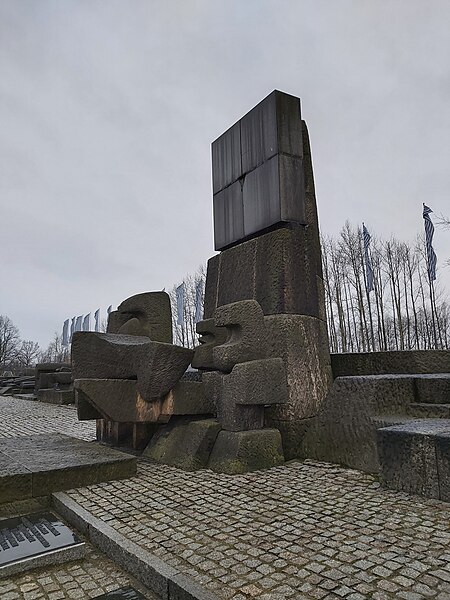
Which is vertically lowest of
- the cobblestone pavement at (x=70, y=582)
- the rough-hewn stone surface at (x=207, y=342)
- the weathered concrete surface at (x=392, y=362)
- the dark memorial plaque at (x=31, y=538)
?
the cobblestone pavement at (x=70, y=582)

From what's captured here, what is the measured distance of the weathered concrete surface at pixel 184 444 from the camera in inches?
188

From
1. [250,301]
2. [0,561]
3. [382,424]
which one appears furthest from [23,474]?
[382,424]

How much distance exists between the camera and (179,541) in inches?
107

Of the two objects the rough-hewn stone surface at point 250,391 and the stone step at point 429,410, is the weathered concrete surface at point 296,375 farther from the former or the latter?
the stone step at point 429,410

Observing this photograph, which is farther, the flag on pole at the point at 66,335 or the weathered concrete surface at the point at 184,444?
the flag on pole at the point at 66,335

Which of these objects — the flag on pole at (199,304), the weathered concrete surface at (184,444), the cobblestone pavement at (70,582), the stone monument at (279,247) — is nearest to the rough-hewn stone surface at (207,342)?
the stone monument at (279,247)

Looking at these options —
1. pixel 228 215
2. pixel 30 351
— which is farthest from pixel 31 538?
pixel 30 351

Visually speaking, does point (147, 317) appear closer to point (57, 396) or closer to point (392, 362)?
point (392, 362)

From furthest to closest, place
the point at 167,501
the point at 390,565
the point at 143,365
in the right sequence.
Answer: the point at 143,365 → the point at 167,501 → the point at 390,565

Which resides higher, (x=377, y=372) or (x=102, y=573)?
(x=377, y=372)

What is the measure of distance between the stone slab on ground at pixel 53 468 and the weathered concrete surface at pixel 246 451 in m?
0.85

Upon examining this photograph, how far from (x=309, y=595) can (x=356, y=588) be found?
221 millimetres

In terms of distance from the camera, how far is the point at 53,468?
406 centimetres

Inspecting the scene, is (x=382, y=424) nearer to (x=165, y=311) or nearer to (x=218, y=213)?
(x=165, y=311)
